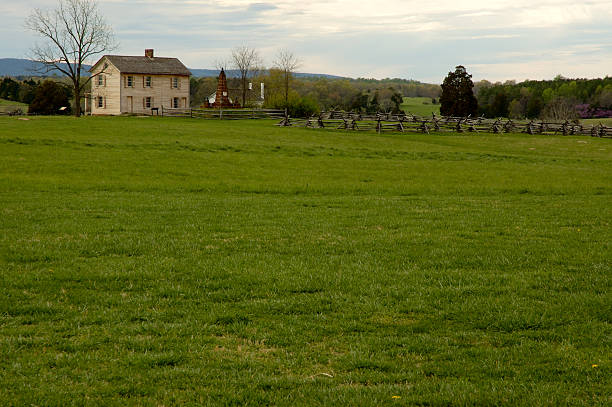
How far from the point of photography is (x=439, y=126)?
5528cm

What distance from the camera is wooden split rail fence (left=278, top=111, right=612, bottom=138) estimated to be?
5219cm

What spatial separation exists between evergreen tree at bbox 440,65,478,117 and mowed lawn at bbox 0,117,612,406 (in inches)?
2377

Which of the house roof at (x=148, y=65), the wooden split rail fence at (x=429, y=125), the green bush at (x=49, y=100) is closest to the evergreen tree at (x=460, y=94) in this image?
the wooden split rail fence at (x=429, y=125)

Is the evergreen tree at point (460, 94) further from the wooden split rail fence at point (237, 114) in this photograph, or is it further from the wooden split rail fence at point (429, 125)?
the wooden split rail fence at point (237, 114)

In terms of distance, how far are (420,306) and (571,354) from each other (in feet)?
6.26

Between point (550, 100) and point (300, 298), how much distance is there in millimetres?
120685

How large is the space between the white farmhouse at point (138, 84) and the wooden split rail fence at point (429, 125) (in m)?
25.0

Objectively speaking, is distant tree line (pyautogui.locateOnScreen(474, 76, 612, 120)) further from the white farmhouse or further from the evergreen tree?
the white farmhouse

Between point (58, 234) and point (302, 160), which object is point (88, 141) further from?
point (58, 234)

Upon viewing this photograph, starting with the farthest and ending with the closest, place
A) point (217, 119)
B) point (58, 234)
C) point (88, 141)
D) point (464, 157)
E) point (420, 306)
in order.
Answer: point (217, 119) → point (464, 157) → point (88, 141) → point (58, 234) → point (420, 306)

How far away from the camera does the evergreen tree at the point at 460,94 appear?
3014 inches

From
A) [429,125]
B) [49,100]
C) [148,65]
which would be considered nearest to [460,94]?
[429,125]

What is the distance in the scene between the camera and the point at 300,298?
7715mm

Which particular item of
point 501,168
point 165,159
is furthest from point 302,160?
point 501,168
